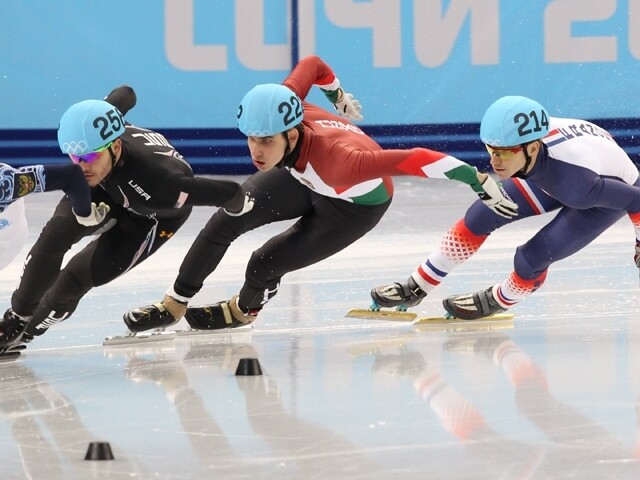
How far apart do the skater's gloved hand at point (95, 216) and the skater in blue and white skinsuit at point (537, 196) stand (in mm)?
1461

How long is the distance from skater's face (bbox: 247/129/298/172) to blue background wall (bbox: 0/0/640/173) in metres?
4.88

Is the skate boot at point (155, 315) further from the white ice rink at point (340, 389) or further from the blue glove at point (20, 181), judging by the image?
the blue glove at point (20, 181)

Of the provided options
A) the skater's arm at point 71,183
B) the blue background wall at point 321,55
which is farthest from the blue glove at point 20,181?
the blue background wall at point 321,55

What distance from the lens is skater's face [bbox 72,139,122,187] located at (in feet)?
16.9

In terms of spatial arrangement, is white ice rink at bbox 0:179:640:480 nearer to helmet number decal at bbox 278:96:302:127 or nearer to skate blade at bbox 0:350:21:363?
skate blade at bbox 0:350:21:363

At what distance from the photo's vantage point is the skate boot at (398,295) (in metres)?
6.15

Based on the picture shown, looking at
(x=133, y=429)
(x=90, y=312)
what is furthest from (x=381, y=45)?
(x=133, y=429)

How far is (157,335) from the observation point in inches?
232

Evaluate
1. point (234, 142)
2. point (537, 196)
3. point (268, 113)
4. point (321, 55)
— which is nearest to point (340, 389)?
point (268, 113)

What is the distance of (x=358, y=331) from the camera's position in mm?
5930

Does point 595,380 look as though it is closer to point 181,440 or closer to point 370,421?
point 370,421

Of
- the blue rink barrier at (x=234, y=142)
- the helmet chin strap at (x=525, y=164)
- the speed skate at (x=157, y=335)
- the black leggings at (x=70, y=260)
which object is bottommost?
the blue rink barrier at (x=234, y=142)

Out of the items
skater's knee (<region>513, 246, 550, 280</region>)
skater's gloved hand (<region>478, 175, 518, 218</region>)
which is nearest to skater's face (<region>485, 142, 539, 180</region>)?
skater's gloved hand (<region>478, 175, 518, 218</region>)

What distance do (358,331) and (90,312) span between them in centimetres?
130
